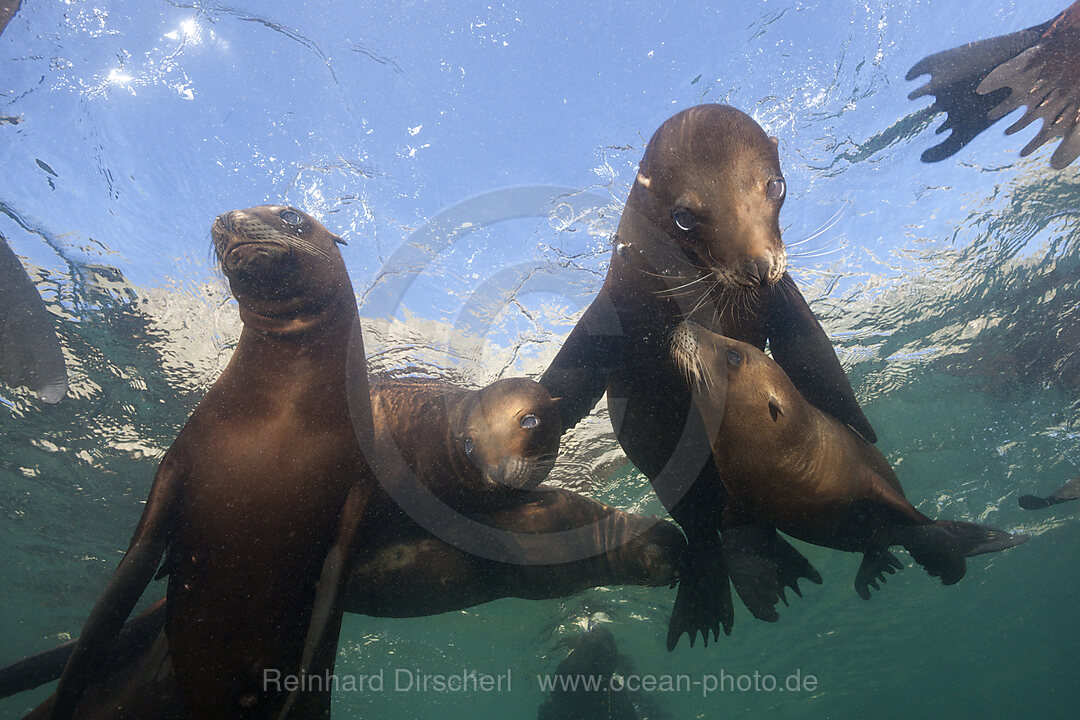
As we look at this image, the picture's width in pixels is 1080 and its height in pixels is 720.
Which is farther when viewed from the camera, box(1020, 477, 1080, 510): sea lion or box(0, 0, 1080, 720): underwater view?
box(1020, 477, 1080, 510): sea lion

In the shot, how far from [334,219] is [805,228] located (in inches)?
232

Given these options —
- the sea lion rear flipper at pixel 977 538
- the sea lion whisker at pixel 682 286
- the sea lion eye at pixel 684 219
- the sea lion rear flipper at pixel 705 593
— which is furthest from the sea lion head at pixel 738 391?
the sea lion rear flipper at pixel 977 538

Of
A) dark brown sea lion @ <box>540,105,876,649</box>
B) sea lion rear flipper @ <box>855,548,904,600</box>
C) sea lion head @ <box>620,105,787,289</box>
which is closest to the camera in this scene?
sea lion head @ <box>620,105,787,289</box>

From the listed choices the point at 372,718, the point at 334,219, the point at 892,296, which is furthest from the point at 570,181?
the point at 372,718

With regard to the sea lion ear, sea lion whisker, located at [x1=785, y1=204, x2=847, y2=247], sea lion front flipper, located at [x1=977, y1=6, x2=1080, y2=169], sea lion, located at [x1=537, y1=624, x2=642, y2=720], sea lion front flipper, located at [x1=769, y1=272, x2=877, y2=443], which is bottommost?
sea lion, located at [x1=537, y1=624, x2=642, y2=720]

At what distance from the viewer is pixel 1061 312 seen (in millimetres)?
9828

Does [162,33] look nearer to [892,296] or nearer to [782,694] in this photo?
[892,296]

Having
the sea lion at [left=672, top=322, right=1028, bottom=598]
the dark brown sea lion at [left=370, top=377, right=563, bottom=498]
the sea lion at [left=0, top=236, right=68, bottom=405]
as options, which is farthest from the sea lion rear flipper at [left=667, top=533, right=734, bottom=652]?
the sea lion at [left=0, top=236, right=68, bottom=405]

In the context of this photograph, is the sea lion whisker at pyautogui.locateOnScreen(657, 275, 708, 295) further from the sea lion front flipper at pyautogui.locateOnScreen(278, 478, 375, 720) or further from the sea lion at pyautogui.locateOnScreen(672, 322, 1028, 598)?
the sea lion front flipper at pyautogui.locateOnScreen(278, 478, 375, 720)

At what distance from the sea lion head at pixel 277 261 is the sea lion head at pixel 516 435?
4.46 ft

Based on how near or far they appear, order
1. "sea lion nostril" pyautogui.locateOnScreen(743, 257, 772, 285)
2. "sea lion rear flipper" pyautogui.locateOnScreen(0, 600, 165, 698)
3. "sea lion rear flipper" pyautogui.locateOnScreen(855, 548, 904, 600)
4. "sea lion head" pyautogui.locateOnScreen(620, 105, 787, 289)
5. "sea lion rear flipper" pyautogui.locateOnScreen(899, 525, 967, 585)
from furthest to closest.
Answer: "sea lion rear flipper" pyautogui.locateOnScreen(855, 548, 904, 600)
"sea lion rear flipper" pyautogui.locateOnScreen(0, 600, 165, 698)
"sea lion rear flipper" pyautogui.locateOnScreen(899, 525, 967, 585)
"sea lion head" pyautogui.locateOnScreen(620, 105, 787, 289)
"sea lion nostril" pyautogui.locateOnScreen(743, 257, 772, 285)

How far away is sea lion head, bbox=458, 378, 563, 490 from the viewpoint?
116 inches

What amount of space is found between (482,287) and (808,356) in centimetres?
414

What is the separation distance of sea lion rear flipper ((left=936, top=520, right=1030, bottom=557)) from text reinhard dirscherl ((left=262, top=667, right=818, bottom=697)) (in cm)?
1049
